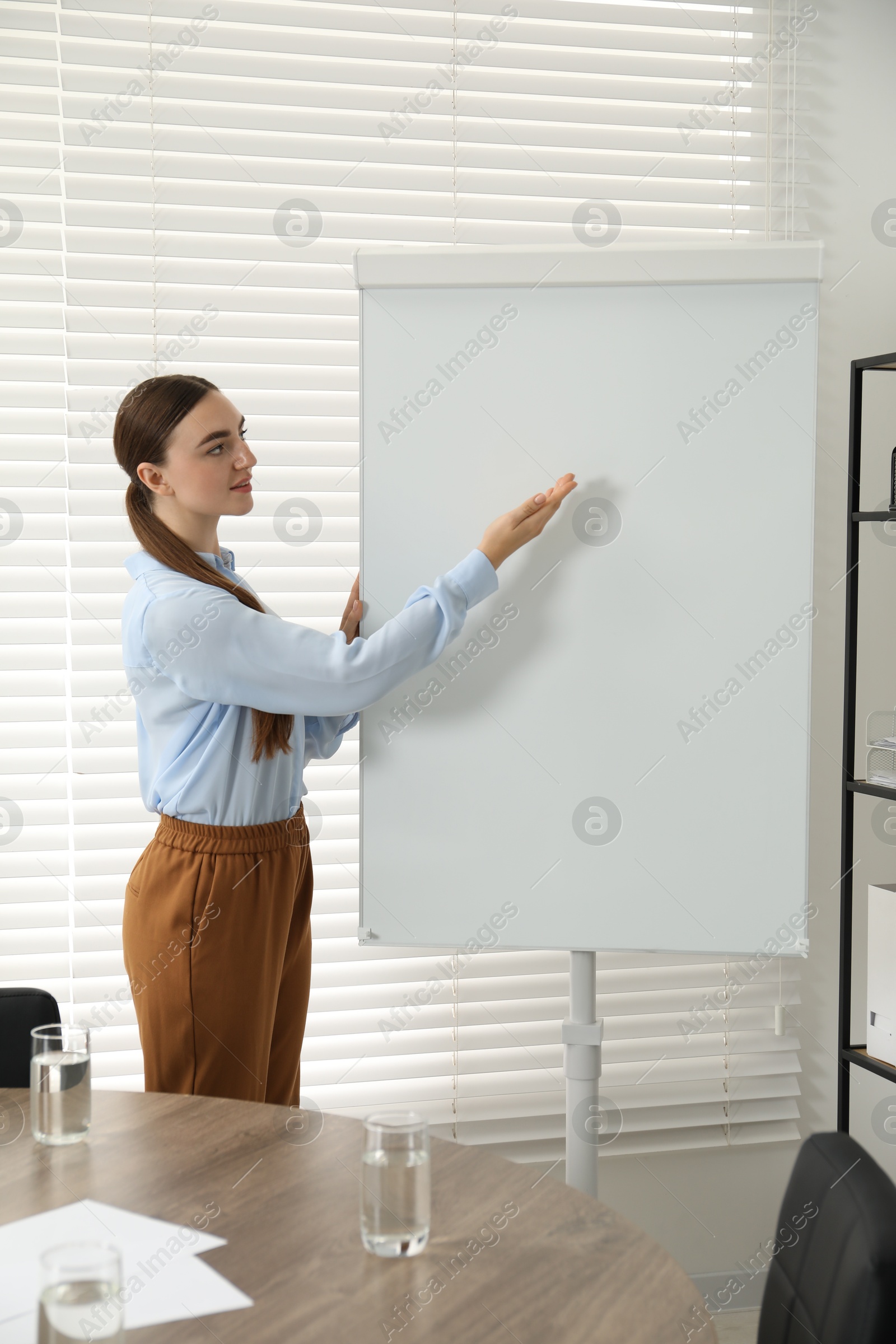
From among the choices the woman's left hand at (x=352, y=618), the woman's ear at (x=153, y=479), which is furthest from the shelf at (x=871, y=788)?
the woman's ear at (x=153, y=479)

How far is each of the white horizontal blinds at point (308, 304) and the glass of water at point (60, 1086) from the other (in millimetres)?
A: 1018

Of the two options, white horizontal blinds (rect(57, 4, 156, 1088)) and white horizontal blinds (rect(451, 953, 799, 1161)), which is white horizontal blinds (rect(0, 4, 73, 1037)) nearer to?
white horizontal blinds (rect(57, 4, 156, 1088))

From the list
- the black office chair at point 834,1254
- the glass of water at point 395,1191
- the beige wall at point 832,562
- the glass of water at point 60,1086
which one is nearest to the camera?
the black office chair at point 834,1254

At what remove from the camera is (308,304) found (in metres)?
2.11

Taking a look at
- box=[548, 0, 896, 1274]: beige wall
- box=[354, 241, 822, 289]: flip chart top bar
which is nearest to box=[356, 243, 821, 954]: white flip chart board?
box=[354, 241, 822, 289]: flip chart top bar

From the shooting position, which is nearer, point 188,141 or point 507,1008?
point 188,141

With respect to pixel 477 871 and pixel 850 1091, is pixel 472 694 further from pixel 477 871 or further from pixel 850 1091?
pixel 850 1091

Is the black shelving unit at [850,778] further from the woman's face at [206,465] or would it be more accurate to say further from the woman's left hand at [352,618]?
the woman's face at [206,465]

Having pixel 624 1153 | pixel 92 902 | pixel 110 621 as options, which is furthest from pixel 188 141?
pixel 624 1153

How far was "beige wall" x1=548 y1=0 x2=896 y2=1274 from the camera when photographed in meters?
2.28

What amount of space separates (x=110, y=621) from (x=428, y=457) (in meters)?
0.83

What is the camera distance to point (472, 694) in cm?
156

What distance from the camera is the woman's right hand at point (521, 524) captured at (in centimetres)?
150

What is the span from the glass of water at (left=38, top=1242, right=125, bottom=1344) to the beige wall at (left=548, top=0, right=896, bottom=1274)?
72.2 inches
